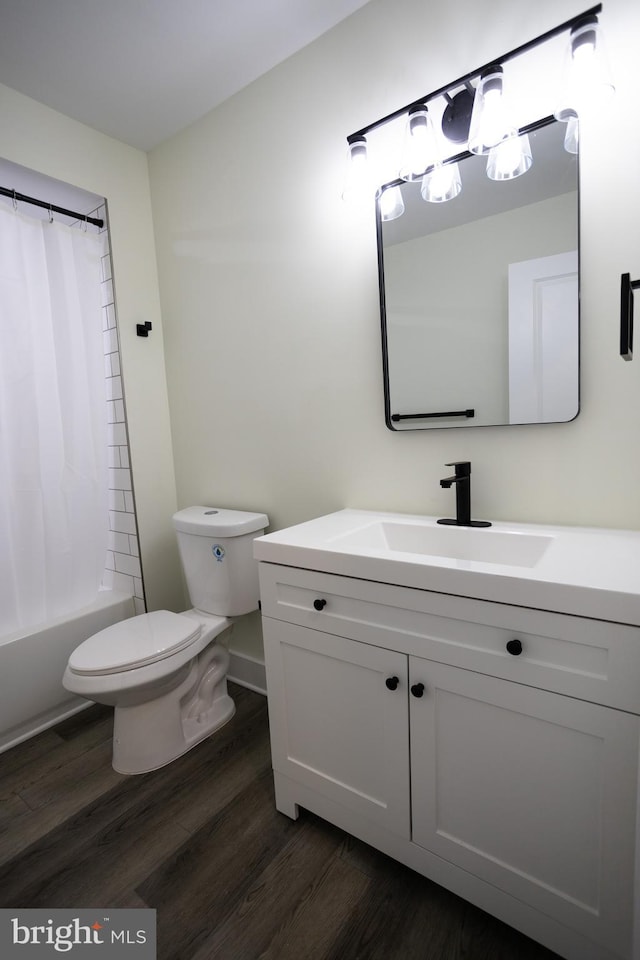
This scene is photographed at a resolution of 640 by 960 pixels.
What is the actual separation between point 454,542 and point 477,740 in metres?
0.51

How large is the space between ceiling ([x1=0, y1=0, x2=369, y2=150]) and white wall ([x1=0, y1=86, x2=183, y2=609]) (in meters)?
0.15

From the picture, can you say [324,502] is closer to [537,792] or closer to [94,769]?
[537,792]

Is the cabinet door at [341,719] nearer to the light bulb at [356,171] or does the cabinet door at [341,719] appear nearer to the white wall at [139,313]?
the white wall at [139,313]

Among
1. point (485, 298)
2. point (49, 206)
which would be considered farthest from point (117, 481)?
point (485, 298)

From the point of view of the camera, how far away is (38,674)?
1897 millimetres

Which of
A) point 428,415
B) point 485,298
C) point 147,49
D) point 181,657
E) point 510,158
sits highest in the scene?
point 147,49

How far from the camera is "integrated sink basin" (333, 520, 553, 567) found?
1229 millimetres

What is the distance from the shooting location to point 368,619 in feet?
3.77

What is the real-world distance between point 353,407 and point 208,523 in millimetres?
721

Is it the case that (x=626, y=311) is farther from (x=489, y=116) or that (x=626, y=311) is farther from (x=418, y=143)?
(x=418, y=143)

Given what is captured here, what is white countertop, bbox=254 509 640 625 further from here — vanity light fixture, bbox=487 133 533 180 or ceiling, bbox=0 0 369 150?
ceiling, bbox=0 0 369 150

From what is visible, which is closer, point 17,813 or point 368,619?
point 368,619

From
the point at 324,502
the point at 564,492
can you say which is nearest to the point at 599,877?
the point at 564,492

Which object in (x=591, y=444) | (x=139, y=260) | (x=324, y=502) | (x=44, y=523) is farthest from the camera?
(x=139, y=260)
